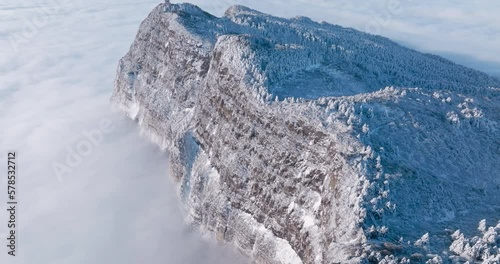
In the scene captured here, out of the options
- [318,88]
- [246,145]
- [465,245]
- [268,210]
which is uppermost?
[318,88]

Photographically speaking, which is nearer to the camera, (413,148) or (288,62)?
(413,148)

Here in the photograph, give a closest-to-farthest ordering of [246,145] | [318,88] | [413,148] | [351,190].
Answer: [351,190] < [413,148] < [246,145] < [318,88]

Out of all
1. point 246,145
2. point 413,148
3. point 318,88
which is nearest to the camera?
point 413,148

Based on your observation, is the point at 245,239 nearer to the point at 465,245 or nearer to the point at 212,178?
the point at 212,178

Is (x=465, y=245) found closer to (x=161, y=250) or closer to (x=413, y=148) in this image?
(x=413, y=148)

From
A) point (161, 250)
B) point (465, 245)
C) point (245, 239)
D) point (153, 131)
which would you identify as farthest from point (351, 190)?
point (153, 131)

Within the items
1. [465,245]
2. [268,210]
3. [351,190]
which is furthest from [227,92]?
[465,245]

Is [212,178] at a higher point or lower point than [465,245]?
lower
